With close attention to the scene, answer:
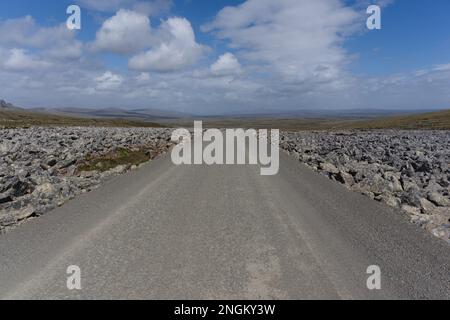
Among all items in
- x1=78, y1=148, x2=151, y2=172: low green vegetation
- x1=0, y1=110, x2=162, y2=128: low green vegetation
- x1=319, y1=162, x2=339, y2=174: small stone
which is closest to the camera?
x1=319, y1=162, x2=339, y2=174: small stone

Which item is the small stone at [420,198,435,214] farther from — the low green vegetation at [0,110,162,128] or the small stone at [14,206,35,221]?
the low green vegetation at [0,110,162,128]

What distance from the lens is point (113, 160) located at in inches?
823

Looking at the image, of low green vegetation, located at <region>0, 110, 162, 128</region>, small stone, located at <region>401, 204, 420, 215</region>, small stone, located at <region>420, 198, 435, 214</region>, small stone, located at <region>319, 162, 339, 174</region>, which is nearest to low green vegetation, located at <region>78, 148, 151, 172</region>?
small stone, located at <region>319, 162, 339, 174</region>

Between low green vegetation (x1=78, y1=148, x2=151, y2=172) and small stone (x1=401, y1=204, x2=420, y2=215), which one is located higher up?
low green vegetation (x1=78, y1=148, x2=151, y2=172)

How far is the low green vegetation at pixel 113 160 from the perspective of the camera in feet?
61.0

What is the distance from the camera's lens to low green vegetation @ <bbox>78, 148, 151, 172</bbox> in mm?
18578

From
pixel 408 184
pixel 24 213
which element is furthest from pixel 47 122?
pixel 408 184

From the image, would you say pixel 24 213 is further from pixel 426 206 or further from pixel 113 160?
pixel 113 160

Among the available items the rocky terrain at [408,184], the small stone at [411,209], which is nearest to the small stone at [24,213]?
the rocky terrain at [408,184]

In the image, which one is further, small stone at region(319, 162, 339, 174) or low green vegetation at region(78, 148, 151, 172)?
low green vegetation at region(78, 148, 151, 172)

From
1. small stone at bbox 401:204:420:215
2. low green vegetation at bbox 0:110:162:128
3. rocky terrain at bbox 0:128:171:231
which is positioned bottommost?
small stone at bbox 401:204:420:215

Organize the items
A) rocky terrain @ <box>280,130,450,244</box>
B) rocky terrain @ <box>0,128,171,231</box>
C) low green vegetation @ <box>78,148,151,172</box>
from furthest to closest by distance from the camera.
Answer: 1. low green vegetation @ <box>78,148,151,172</box>
2. rocky terrain @ <box>0,128,171,231</box>
3. rocky terrain @ <box>280,130,450,244</box>

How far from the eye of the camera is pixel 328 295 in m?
5.25

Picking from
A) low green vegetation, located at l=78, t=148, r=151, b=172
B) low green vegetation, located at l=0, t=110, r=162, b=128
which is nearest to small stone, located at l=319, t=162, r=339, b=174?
low green vegetation, located at l=78, t=148, r=151, b=172
